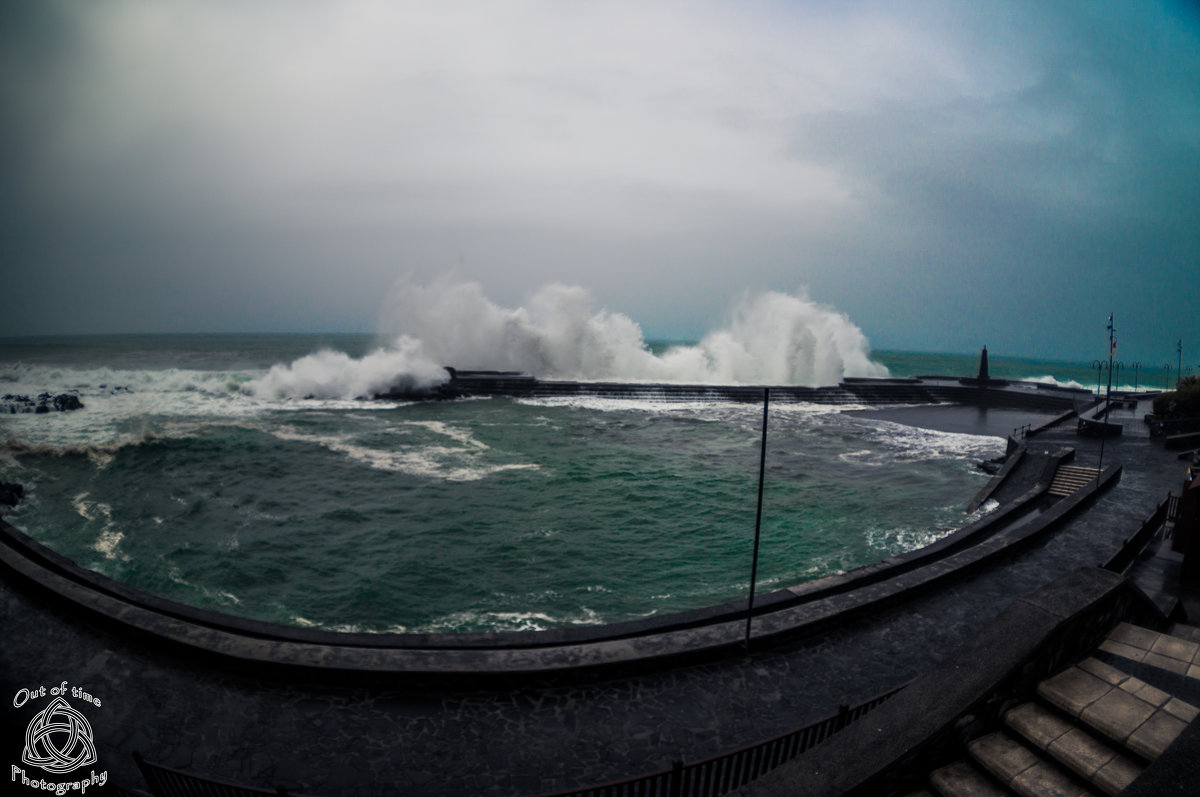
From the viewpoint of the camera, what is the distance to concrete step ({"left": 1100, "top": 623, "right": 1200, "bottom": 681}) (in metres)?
3.92

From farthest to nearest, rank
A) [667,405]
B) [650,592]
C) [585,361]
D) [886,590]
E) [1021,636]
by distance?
[585,361] < [667,405] < [650,592] < [886,590] < [1021,636]

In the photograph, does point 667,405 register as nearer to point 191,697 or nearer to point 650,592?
point 650,592

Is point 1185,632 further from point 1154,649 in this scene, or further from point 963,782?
point 963,782

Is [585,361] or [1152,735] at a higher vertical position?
[585,361]

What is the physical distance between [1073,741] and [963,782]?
2.24 ft

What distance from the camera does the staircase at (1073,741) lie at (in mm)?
2869

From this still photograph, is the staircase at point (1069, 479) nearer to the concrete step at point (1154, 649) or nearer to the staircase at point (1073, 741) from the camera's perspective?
the concrete step at point (1154, 649)

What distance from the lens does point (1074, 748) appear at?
9.84ft

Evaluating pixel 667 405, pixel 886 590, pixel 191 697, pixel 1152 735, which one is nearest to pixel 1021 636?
pixel 1152 735

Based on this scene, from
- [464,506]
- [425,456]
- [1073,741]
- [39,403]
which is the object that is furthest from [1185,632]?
[39,403]

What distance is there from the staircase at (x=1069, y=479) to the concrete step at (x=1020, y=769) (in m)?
13.5

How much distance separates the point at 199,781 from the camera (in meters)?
3.46

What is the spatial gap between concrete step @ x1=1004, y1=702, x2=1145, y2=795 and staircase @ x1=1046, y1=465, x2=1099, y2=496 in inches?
523

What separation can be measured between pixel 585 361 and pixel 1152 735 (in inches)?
1626
